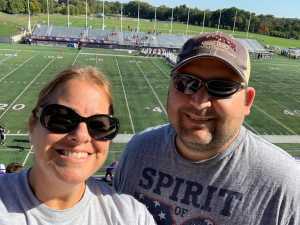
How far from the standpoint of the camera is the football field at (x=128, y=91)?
18.7 m

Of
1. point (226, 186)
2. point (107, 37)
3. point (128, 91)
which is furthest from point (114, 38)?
point (226, 186)

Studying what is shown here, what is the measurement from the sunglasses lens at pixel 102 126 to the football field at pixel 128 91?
779 cm

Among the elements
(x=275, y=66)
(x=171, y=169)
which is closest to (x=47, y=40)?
(x=275, y=66)

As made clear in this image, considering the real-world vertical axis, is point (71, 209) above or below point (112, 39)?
above

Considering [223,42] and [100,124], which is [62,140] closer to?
[100,124]

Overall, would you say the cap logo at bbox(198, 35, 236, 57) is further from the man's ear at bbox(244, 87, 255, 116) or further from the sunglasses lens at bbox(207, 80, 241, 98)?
the man's ear at bbox(244, 87, 255, 116)

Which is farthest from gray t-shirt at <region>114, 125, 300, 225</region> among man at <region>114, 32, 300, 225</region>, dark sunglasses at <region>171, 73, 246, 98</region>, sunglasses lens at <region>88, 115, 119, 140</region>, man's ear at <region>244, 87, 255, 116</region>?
sunglasses lens at <region>88, 115, 119, 140</region>

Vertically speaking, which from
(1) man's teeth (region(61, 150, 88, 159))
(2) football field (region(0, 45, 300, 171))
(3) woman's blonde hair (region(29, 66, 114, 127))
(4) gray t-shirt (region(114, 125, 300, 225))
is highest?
(3) woman's blonde hair (region(29, 66, 114, 127))

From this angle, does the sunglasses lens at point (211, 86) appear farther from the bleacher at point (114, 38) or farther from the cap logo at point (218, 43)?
the bleacher at point (114, 38)

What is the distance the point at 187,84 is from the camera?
2.55 meters

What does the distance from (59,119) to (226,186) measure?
108 cm

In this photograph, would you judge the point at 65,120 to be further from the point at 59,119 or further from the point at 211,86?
the point at 211,86

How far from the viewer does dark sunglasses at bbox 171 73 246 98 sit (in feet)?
8.24

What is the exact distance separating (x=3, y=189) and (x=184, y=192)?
1059 millimetres
